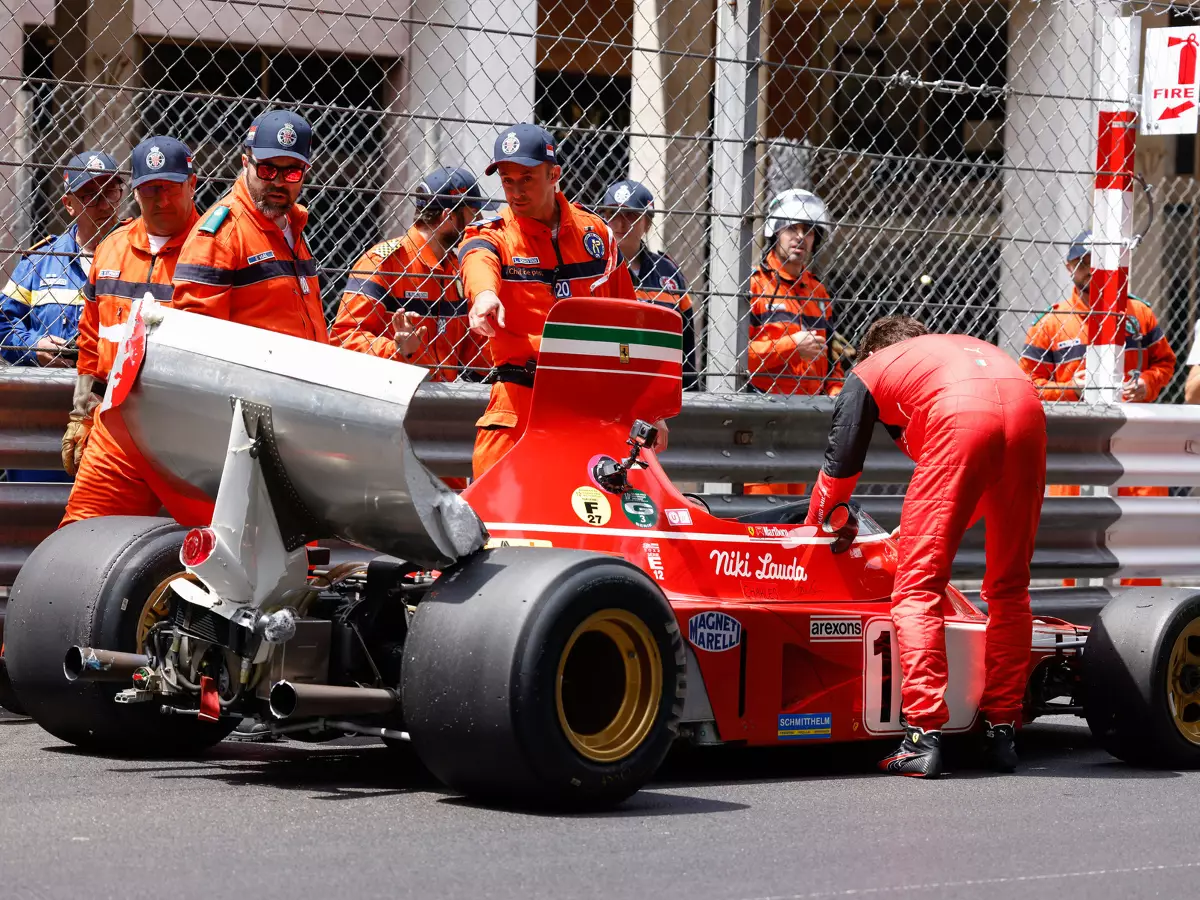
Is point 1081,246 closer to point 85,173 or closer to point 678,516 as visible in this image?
point 678,516

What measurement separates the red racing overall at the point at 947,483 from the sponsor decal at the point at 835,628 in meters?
0.14

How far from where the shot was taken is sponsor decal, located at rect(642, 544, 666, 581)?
5605 millimetres

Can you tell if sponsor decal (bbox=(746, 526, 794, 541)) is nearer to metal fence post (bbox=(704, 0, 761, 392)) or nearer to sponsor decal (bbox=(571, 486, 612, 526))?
sponsor decal (bbox=(571, 486, 612, 526))

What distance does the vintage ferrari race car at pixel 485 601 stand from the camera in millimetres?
4770

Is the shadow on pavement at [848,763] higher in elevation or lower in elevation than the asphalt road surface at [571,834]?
higher

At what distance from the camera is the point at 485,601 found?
478 centimetres

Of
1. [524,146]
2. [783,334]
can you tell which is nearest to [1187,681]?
[783,334]

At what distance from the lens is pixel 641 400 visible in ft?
19.1

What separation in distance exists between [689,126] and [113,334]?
727 centimetres

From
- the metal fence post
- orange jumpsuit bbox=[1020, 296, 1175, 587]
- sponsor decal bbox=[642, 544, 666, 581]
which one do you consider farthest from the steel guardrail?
sponsor decal bbox=[642, 544, 666, 581]

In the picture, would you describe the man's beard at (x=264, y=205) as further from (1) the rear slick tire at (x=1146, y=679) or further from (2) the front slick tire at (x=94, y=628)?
(1) the rear slick tire at (x=1146, y=679)

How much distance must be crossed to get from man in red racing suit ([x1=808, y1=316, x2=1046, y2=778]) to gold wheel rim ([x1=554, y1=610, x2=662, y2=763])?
3.70 feet

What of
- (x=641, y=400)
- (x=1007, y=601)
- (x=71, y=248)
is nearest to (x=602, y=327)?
(x=641, y=400)

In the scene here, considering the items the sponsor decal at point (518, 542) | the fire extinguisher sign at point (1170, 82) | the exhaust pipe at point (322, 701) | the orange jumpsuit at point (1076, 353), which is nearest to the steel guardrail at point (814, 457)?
the orange jumpsuit at point (1076, 353)
